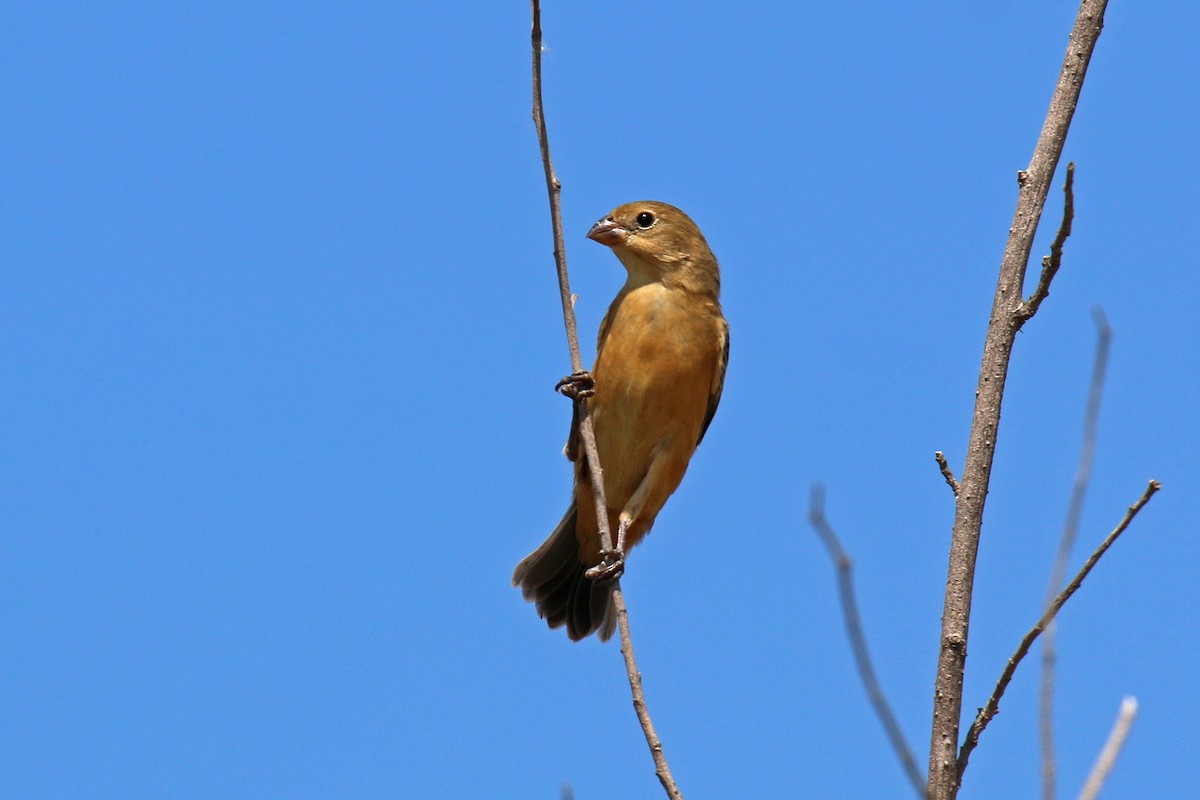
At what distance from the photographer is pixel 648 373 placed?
21.9ft

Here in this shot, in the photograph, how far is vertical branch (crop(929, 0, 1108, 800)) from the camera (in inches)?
124

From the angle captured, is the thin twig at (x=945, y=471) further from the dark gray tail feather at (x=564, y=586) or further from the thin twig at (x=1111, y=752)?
the dark gray tail feather at (x=564, y=586)

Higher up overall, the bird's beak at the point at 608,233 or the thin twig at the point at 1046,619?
the bird's beak at the point at 608,233

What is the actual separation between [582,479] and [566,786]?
14.4ft

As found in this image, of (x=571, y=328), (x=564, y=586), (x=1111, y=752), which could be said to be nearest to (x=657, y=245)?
(x=564, y=586)

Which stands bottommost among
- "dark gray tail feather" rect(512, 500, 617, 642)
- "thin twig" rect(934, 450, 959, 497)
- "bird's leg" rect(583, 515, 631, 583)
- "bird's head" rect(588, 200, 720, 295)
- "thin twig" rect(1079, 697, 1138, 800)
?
"thin twig" rect(1079, 697, 1138, 800)

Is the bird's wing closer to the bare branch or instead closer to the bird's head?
the bird's head

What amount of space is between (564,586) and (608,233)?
193 cm

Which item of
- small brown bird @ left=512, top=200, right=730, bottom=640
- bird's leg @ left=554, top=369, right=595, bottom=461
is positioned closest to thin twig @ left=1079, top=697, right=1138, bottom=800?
bird's leg @ left=554, top=369, right=595, bottom=461

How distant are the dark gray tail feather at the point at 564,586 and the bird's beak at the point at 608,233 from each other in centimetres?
152

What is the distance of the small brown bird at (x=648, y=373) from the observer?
22.0 feet

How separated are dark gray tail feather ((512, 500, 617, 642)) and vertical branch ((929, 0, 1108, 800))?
4.31 meters

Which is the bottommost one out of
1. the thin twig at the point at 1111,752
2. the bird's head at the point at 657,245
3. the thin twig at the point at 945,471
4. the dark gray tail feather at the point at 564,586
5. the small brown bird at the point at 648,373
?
the thin twig at the point at 1111,752

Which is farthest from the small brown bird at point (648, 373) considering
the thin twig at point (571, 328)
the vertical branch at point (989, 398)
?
the vertical branch at point (989, 398)
